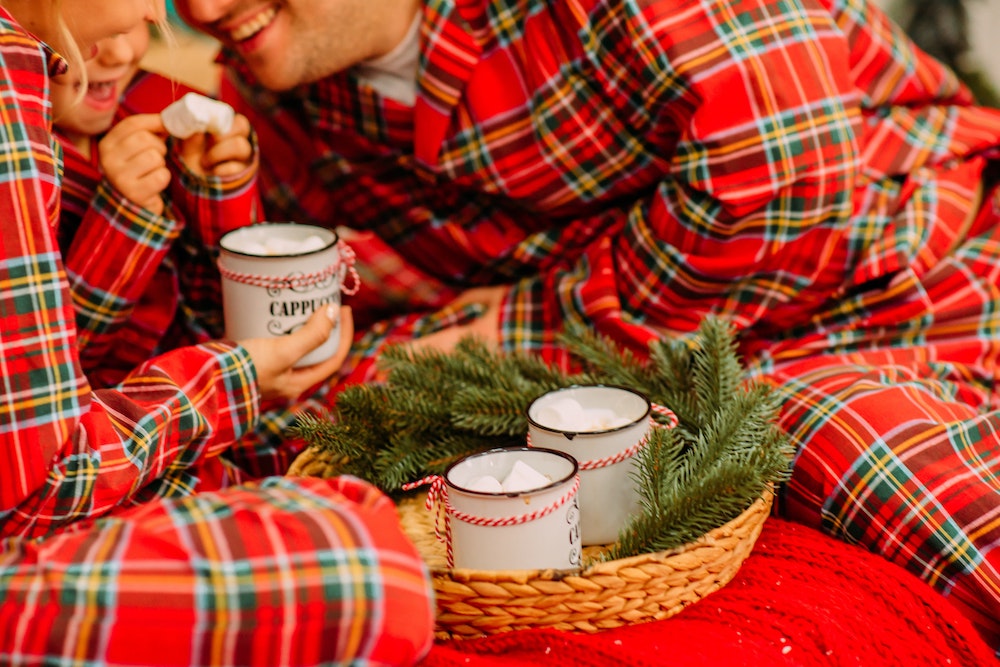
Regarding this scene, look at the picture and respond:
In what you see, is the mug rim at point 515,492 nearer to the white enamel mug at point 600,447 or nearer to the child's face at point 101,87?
the white enamel mug at point 600,447

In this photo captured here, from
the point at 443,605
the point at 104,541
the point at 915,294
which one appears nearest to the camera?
the point at 104,541

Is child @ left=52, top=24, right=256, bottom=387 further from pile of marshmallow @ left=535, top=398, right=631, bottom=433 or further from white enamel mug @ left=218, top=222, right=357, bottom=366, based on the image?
pile of marshmallow @ left=535, top=398, right=631, bottom=433

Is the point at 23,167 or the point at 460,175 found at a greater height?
the point at 23,167

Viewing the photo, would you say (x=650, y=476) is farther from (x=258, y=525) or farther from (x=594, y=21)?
(x=594, y=21)

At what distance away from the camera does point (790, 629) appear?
796mm

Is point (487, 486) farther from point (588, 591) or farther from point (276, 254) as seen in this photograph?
point (276, 254)

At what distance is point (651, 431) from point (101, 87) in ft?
2.23

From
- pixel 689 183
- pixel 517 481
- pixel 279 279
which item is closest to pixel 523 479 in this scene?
pixel 517 481

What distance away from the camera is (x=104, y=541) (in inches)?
25.0

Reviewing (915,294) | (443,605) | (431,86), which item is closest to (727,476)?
(443,605)

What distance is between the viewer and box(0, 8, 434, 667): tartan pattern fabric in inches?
23.6

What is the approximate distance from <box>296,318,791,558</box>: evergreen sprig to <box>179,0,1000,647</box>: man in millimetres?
106

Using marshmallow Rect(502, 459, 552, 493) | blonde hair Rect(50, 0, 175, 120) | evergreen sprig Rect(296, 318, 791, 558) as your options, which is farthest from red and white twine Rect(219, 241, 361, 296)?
marshmallow Rect(502, 459, 552, 493)

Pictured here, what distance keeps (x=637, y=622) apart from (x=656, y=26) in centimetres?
60
